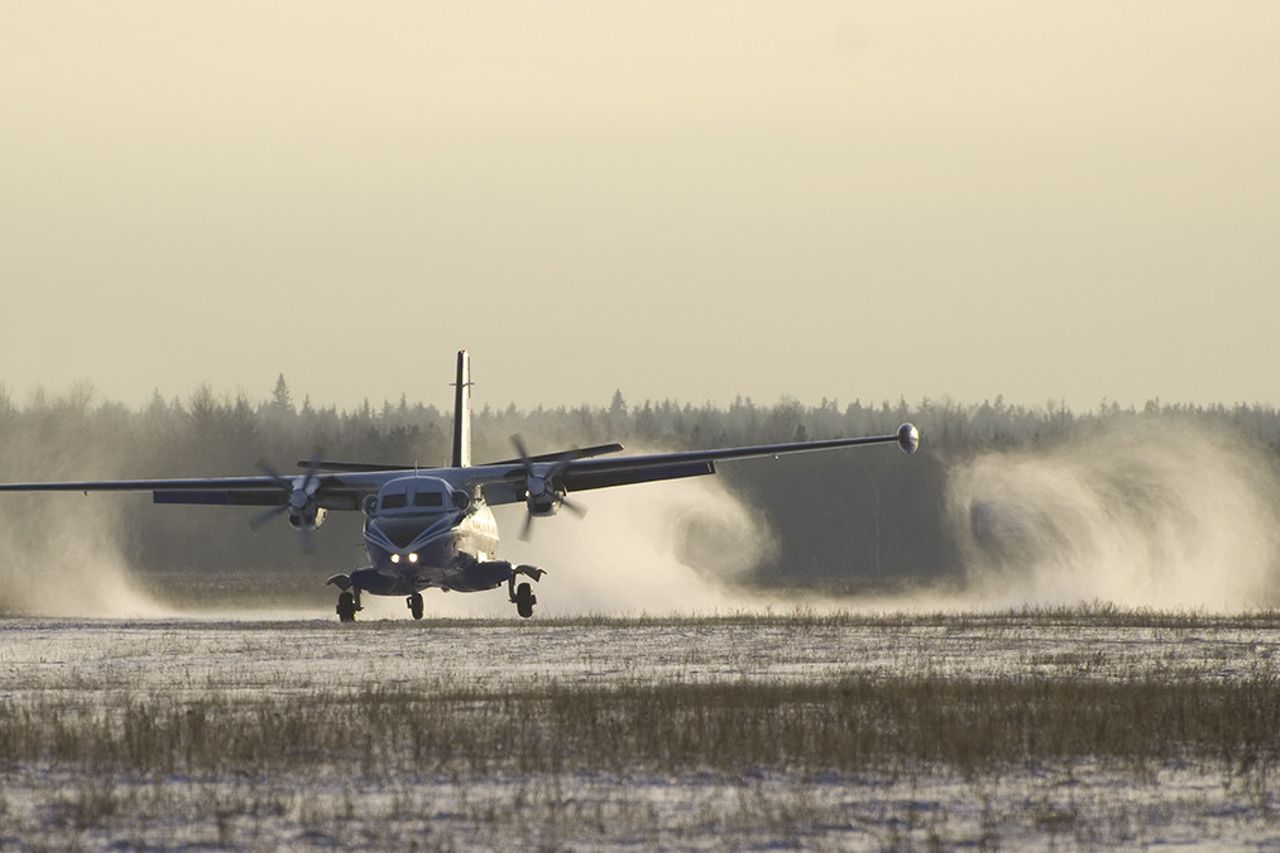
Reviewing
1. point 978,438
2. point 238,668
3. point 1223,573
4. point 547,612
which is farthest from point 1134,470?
point 978,438

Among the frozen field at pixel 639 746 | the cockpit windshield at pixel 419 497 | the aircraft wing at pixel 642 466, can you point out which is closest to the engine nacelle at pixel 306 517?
the cockpit windshield at pixel 419 497

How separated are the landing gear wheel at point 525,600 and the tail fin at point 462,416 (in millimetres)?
9165

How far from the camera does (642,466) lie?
52094 mm

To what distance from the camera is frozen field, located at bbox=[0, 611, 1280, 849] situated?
614 inches

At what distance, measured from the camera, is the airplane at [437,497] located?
4822 centimetres

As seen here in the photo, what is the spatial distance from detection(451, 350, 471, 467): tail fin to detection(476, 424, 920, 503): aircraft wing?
6.16 metres

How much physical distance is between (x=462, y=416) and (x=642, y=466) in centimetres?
1181

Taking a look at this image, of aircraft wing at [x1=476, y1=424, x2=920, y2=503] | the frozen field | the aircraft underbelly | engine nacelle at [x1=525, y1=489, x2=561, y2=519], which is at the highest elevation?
aircraft wing at [x1=476, y1=424, x2=920, y2=503]

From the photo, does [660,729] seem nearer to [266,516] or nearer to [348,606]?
[348,606]

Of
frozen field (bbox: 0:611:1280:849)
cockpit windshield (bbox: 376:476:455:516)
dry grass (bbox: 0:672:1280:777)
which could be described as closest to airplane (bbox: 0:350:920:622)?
cockpit windshield (bbox: 376:476:455:516)

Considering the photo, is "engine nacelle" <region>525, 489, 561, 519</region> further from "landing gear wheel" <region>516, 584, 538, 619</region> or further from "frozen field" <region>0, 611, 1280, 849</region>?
"frozen field" <region>0, 611, 1280, 849</region>

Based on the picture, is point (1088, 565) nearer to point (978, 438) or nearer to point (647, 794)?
point (647, 794)

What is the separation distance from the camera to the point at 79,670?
3077 centimetres

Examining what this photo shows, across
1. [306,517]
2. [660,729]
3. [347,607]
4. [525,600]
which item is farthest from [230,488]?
[660,729]
